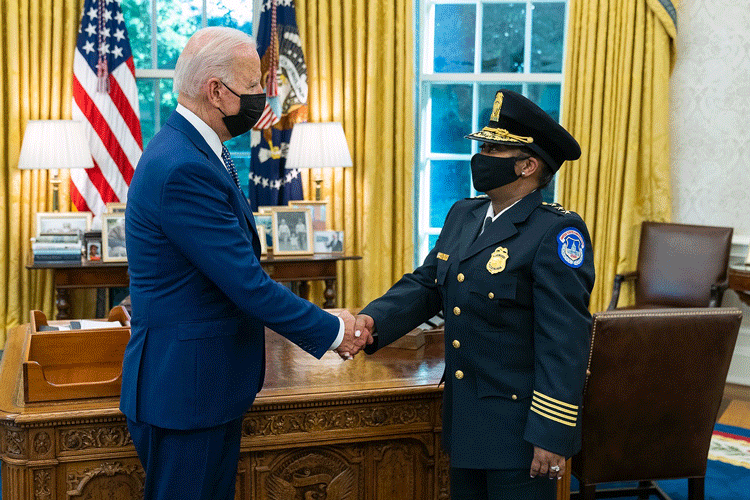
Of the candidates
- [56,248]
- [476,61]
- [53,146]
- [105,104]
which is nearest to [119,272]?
[56,248]

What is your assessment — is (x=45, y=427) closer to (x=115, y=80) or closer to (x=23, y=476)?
(x=23, y=476)

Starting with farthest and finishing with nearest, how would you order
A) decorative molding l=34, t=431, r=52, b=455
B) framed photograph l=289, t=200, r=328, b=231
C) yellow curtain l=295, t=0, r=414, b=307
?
yellow curtain l=295, t=0, r=414, b=307, framed photograph l=289, t=200, r=328, b=231, decorative molding l=34, t=431, r=52, b=455

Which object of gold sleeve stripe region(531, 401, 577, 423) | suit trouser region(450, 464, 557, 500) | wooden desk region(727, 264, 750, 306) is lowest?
suit trouser region(450, 464, 557, 500)

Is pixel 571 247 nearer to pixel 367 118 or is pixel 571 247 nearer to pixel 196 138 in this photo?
pixel 196 138

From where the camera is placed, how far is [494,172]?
1808 millimetres

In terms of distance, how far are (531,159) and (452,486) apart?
862 mm

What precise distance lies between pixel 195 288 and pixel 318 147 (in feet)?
10.2

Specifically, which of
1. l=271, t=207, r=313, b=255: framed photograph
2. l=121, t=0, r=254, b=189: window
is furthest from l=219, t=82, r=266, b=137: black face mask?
l=121, t=0, r=254, b=189: window

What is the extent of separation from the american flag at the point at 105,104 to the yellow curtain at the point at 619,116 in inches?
119

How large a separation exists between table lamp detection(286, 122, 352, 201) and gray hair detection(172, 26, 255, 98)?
2965 millimetres

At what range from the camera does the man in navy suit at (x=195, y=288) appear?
1.55 meters

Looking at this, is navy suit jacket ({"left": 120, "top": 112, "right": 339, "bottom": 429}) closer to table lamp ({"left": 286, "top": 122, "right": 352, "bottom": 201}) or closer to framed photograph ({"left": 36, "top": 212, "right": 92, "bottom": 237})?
table lamp ({"left": 286, "top": 122, "right": 352, "bottom": 201})

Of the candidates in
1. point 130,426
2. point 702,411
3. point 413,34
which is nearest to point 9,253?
point 413,34

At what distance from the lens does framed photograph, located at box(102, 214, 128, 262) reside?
169 inches
